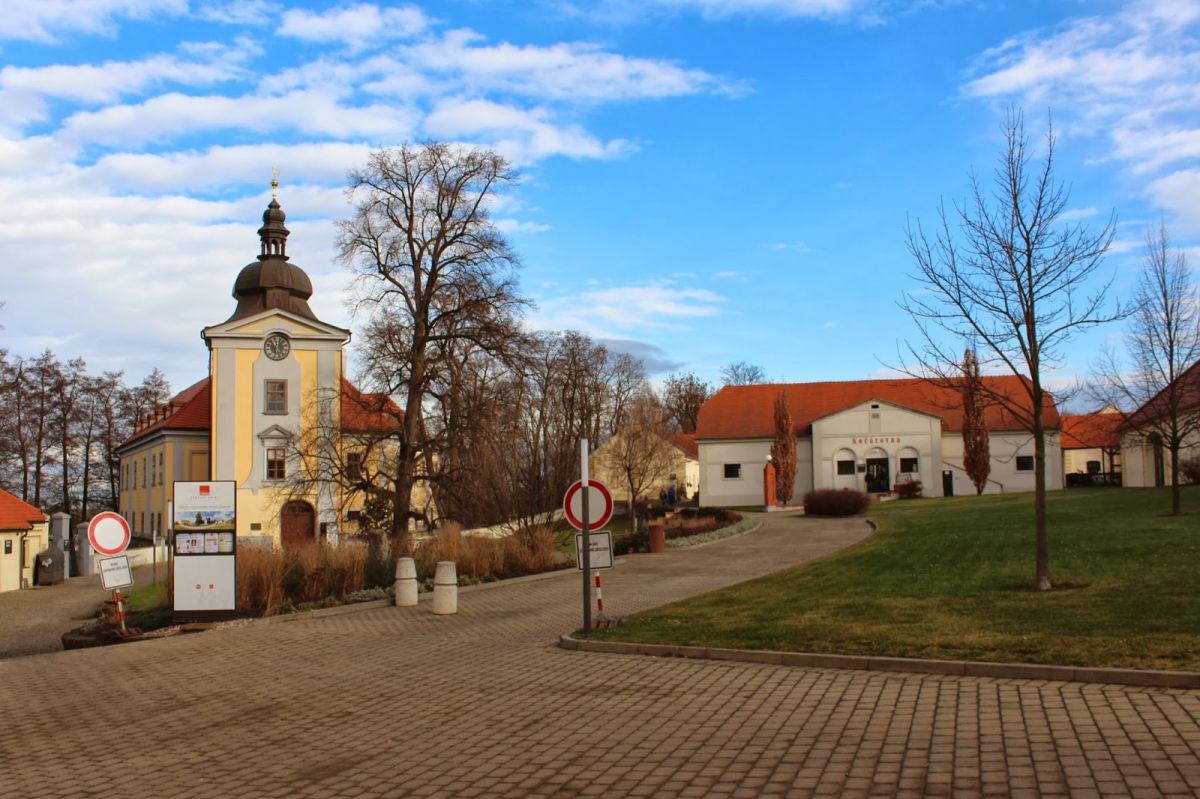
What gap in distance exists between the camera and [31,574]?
42.1 meters

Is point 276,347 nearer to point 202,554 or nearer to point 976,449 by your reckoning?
point 202,554

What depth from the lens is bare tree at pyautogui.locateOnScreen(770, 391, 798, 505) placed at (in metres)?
60.0

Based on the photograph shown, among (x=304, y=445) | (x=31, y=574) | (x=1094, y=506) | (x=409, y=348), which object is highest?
(x=409, y=348)

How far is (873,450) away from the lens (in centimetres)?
6206

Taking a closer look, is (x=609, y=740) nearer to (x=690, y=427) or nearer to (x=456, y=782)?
(x=456, y=782)

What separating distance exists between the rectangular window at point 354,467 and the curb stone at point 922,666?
2661cm

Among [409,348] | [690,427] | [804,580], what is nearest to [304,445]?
[409,348]

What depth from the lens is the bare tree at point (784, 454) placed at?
60031 millimetres

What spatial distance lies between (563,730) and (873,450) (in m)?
56.0

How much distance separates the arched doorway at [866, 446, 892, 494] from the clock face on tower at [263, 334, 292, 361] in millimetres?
33996

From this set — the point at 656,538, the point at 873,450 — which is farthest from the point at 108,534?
the point at 873,450

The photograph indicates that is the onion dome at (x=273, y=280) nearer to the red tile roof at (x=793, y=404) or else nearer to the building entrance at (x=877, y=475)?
the red tile roof at (x=793, y=404)

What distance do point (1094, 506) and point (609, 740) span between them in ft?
98.1

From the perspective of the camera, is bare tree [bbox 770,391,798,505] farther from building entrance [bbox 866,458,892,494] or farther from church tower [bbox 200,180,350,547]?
church tower [bbox 200,180,350,547]
